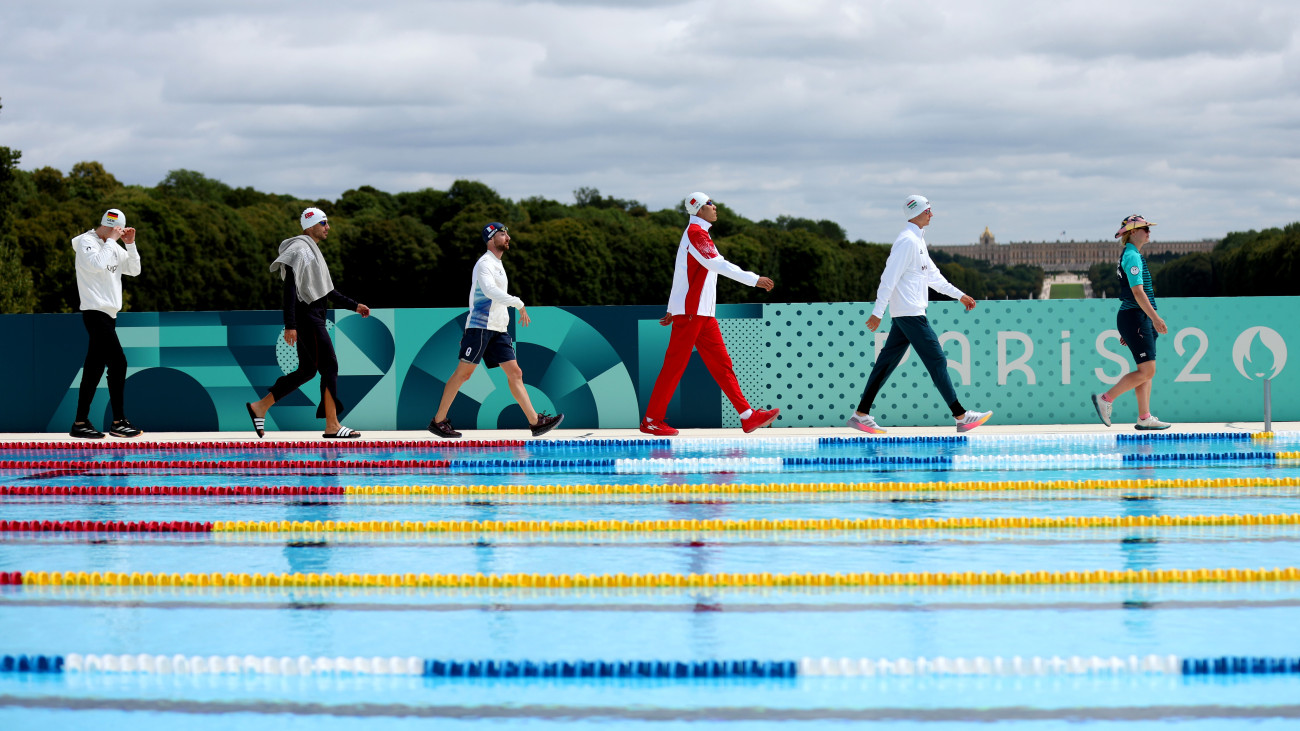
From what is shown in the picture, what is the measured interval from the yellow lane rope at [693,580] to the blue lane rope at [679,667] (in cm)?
129

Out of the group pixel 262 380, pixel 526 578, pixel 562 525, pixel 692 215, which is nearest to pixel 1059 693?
pixel 526 578

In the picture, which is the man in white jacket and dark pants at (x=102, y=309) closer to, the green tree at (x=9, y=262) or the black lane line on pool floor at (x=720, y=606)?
the black lane line on pool floor at (x=720, y=606)

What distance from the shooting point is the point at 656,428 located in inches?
486

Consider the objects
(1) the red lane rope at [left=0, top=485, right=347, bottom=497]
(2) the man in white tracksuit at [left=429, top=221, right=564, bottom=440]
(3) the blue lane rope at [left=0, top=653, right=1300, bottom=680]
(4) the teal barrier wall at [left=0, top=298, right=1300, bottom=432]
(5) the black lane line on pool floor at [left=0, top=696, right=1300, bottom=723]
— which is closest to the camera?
(5) the black lane line on pool floor at [left=0, top=696, right=1300, bottom=723]

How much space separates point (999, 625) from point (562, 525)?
2.94 meters

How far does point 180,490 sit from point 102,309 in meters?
4.00

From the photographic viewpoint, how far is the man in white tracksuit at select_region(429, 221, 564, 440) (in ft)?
39.5

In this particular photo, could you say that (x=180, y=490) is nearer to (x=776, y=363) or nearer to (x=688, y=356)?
(x=688, y=356)

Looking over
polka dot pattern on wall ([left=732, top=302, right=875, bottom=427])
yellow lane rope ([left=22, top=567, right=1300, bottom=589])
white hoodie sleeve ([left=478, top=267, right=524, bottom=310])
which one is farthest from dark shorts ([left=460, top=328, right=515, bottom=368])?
yellow lane rope ([left=22, top=567, right=1300, bottom=589])

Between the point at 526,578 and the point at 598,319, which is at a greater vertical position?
the point at 598,319

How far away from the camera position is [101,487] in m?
9.60

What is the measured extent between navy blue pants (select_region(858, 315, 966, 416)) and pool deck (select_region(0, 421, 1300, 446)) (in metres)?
0.74

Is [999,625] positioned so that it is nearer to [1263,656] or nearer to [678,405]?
[1263,656]

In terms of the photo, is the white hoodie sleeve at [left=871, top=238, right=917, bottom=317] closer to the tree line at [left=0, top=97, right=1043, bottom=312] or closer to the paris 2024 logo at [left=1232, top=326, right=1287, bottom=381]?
the paris 2024 logo at [left=1232, top=326, right=1287, bottom=381]
